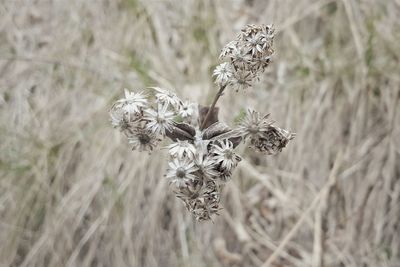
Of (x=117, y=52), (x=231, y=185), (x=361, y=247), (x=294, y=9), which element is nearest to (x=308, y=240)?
(x=361, y=247)

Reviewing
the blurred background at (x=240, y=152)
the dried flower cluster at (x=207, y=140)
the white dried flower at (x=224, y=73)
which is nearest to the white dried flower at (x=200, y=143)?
the dried flower cluster at (x=207, y=140)

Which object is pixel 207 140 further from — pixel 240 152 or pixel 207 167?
pixel 240 152

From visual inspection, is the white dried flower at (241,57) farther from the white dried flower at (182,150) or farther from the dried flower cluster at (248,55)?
the white dried flower at (182,150)

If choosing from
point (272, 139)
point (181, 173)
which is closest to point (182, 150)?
point (181, 173)

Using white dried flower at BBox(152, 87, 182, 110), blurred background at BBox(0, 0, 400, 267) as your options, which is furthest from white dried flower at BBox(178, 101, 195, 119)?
blurred background at BBox(0, 0, 400, 267)

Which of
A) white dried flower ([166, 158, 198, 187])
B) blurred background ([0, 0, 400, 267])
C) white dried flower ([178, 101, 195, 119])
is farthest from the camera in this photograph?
blurred background ([0, 0, 400, 267])

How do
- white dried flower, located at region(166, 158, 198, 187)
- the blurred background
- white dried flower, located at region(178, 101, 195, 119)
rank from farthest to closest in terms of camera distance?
the blurred background < white dried flower, located at region(178, 101, 195, 119) < white dried flower, located at region(166, 158, 198, 187)

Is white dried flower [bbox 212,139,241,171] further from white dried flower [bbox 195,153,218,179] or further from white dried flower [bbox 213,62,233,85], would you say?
white dried flower [bbox 213,62,233,85]

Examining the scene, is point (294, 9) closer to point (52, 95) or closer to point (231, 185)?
point (231, 185)
